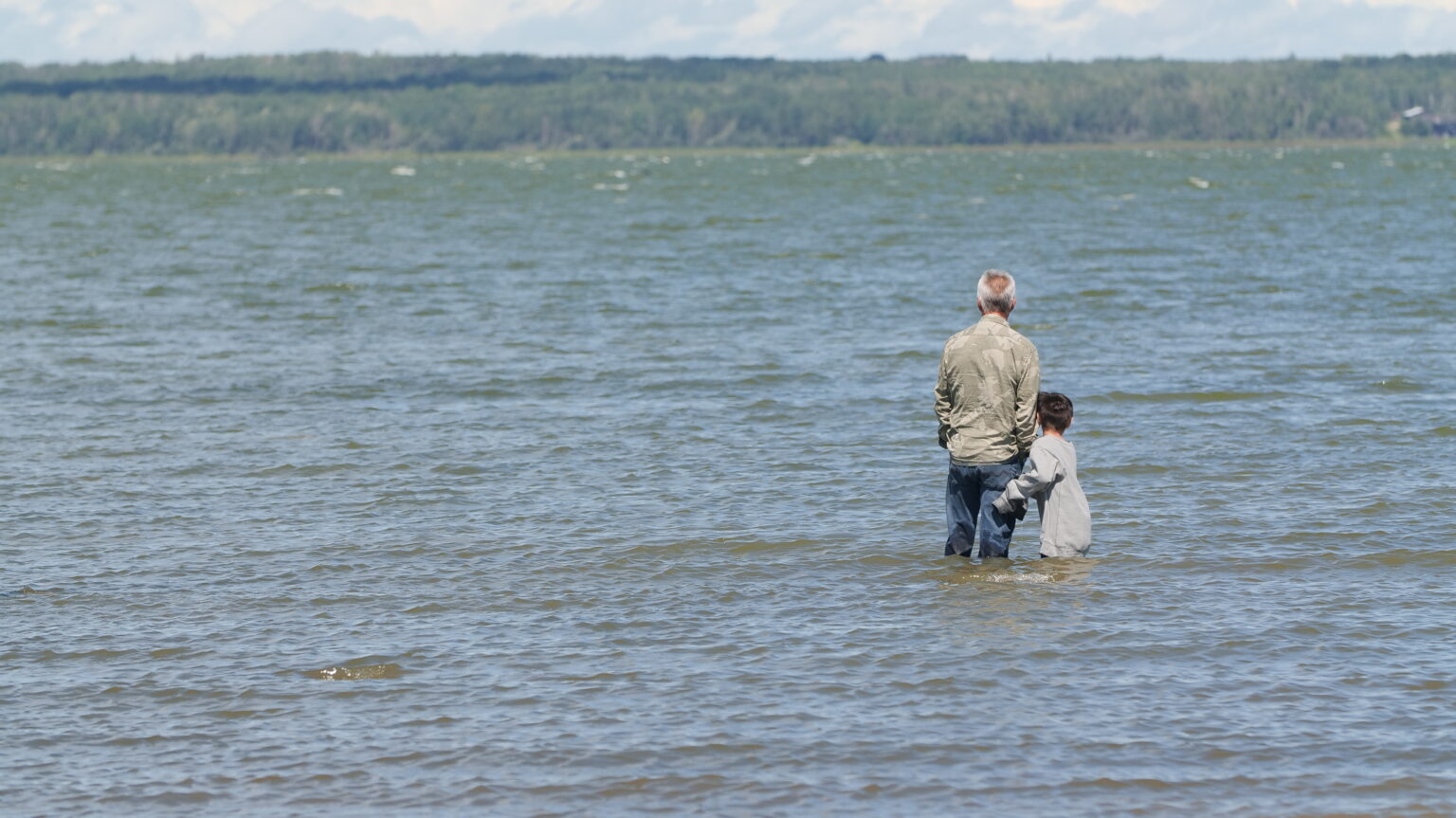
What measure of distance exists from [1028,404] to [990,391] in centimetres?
22

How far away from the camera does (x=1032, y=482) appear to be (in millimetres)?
8820

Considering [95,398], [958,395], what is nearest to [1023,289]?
[95,398]

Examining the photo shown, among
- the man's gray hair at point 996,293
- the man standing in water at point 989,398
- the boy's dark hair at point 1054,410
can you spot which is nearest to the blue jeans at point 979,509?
the man standing in water at point 989,398

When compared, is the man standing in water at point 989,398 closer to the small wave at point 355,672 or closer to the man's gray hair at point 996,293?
the man's gray hair at point 996,293

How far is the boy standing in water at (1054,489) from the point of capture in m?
8.84

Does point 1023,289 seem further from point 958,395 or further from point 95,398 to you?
point 958,395

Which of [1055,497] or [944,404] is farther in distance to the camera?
[1055,497]

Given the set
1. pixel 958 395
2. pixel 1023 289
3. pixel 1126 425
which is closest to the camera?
pixel 958 395

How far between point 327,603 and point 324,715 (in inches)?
78.5

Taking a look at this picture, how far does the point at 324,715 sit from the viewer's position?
281 inches

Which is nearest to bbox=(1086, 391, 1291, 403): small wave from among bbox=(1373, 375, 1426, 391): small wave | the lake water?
the lake water

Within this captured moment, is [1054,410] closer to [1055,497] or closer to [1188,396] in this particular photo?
[1055,497]

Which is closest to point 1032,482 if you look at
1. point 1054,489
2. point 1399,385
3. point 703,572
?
point 1054,489

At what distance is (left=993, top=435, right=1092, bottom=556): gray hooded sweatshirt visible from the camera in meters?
8.83
